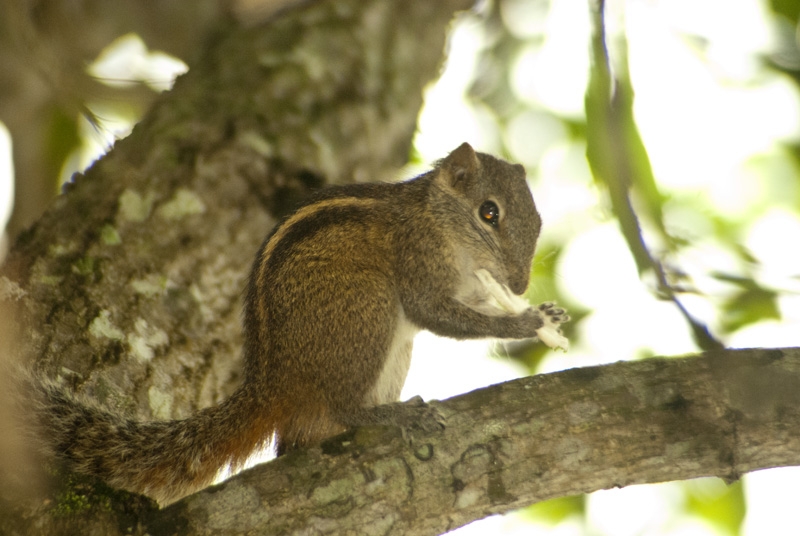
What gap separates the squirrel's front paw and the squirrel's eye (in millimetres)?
641

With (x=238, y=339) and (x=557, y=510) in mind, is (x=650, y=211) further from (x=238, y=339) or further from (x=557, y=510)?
(x=557, y=510)

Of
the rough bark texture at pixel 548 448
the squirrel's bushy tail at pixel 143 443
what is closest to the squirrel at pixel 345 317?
the squirrel's bushy tail at pixel 143 443

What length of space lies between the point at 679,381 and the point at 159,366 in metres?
2.24

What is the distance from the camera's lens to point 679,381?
273 centimetres

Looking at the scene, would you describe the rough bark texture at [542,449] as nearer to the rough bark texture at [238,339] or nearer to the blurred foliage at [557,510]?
the rough bark texture at [238,339]

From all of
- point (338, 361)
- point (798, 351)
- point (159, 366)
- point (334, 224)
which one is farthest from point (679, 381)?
point (159, 366)

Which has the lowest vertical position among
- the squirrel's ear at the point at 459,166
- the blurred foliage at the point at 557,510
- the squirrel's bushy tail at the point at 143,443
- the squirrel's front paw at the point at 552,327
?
the squirrel's bushy tail at the point at 143,443

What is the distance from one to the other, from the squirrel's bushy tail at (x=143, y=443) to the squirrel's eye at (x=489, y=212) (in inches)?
79.2

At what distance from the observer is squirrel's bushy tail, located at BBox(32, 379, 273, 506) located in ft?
9.41

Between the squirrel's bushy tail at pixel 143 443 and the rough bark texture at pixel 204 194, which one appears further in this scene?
the rough bark texture at pixel 204 194

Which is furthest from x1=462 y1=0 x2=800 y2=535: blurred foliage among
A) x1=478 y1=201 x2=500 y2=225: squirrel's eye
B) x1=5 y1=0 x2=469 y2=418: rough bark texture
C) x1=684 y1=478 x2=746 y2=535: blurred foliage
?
x1=5 y1=0 x2=469 y2=418: rough bark texture

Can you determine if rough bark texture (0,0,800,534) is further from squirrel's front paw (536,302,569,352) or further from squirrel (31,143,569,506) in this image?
squirrel's front paw (536,302,569,352)

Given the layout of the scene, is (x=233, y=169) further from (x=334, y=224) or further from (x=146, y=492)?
(x=146, y=492)

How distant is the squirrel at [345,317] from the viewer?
301cm
